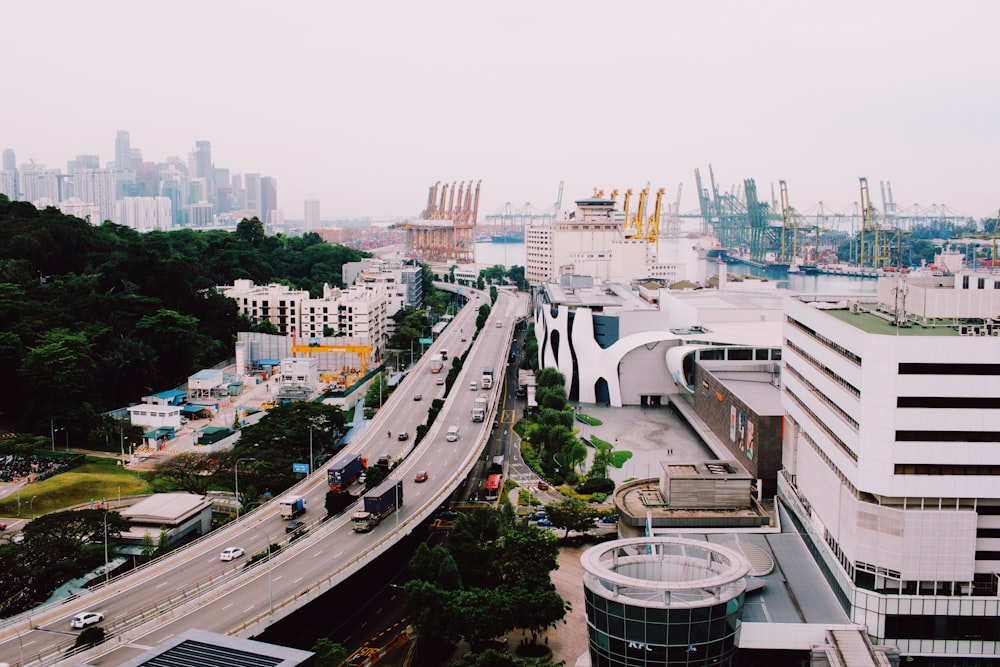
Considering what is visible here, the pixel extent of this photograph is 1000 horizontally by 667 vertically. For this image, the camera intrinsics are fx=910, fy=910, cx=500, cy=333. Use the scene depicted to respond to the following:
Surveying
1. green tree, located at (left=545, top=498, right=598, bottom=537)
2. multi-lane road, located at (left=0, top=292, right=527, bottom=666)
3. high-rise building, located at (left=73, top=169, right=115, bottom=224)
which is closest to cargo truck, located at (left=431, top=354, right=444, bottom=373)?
multi-lane road, located at (left=0, top=292, right=527, bottom=666)

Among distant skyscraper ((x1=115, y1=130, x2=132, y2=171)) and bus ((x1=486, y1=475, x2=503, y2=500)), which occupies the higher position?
distant skyscraper ((x1=115, y1=130, x2=132, y2=171))

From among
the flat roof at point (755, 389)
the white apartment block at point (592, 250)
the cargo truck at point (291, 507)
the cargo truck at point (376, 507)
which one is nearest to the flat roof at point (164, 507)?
the cargo truck at point (291, 507)

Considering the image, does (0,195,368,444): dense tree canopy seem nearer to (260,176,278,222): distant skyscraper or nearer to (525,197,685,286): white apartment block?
(525,197,685,286): white apartment block

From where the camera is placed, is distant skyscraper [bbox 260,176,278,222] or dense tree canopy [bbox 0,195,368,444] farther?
distant skyscraper [bbox 260,176,278,222]

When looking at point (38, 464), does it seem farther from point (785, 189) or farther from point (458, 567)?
point (785, 189)

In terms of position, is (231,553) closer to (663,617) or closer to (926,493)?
(663,617)

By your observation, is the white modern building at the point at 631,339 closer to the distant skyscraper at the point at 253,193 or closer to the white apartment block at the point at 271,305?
the white apartment block at the point at 271,305

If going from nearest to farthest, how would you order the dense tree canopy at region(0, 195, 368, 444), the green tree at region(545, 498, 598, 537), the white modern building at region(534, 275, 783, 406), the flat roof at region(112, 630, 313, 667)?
the flat roof at region(112, 630, 313, 667) → the green tree at region(545, 498, 598, 537) → the dense tree canopy at region(0, 195, 368, 444) → the white modern building at region(534, 275, 783, 406)
